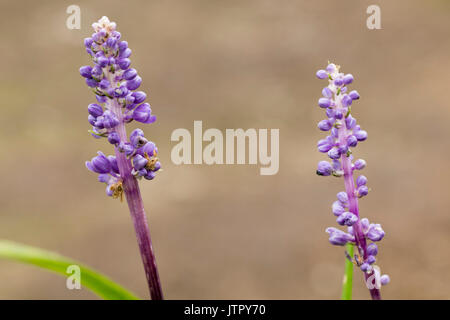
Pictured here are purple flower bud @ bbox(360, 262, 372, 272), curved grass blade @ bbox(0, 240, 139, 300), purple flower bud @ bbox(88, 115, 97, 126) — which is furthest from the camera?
purple flower bud @ bbox(88, 115, 97, 126)

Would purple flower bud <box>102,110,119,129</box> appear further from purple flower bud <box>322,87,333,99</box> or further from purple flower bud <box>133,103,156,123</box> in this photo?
purple flower bud <box>322,87,333,99</box>

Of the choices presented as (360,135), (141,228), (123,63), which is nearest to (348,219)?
(360,135)

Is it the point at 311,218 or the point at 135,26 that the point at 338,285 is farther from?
the point at 135,26

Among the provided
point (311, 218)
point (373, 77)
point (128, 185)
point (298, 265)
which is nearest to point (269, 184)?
point (311, 218)

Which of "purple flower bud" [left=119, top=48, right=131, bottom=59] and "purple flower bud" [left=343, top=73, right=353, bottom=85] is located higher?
"purple flower bud" [left=119, top=48, right=131, bottom=59]

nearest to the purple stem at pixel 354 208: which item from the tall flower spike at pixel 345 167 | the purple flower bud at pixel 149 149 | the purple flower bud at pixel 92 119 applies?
the tall flower spike at pixel 345 167

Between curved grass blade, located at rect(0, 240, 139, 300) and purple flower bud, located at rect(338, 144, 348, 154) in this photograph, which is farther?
purple flower bud, located at rect(338, 144, 348, 154)

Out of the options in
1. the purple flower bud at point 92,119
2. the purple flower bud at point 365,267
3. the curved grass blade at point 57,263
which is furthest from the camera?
the purple flower bud at point 92,119

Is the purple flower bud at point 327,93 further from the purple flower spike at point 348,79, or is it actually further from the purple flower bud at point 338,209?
the purple flower bud at point 338,209

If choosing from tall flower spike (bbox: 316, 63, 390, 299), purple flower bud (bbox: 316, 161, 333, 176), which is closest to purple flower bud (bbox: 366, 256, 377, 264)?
tall flower spike (bbox: 316, 63, 390, 299)
